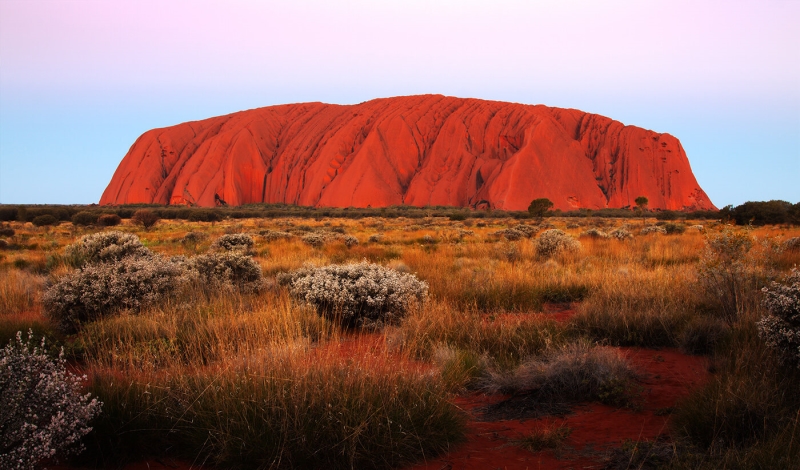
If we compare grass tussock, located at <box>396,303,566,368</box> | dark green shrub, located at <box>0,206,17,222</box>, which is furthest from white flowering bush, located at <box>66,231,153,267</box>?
dark green shrub, located at <box>0,206,17,222</box>

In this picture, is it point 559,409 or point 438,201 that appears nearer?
point 559,409

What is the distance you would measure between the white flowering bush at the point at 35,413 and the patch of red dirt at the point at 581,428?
6.77ft

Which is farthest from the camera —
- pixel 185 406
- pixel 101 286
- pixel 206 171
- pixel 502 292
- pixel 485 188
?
pixel 206 171

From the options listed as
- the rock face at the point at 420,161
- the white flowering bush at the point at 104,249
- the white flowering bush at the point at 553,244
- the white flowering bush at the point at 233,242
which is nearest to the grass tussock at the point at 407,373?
the white flowering bush at the point at 104,249

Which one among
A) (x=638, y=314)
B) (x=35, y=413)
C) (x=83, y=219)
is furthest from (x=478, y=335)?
(x=83, y=219)

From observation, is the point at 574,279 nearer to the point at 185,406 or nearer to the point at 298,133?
the point at 185,406

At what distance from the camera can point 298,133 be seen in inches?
3762

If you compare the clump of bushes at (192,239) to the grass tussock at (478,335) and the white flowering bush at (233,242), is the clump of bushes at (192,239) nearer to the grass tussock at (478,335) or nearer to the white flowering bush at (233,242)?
the white flowering bush at (233,242)

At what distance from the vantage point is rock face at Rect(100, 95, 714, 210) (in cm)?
7769

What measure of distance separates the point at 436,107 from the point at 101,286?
9068 centimetres

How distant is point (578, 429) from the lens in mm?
3357

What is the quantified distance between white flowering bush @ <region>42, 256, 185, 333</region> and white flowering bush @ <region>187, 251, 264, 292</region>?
1079 millimetres

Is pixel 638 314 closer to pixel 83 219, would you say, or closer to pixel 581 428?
pixel 581 428

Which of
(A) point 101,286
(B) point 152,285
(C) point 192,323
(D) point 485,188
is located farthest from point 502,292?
(D) point 485,188
